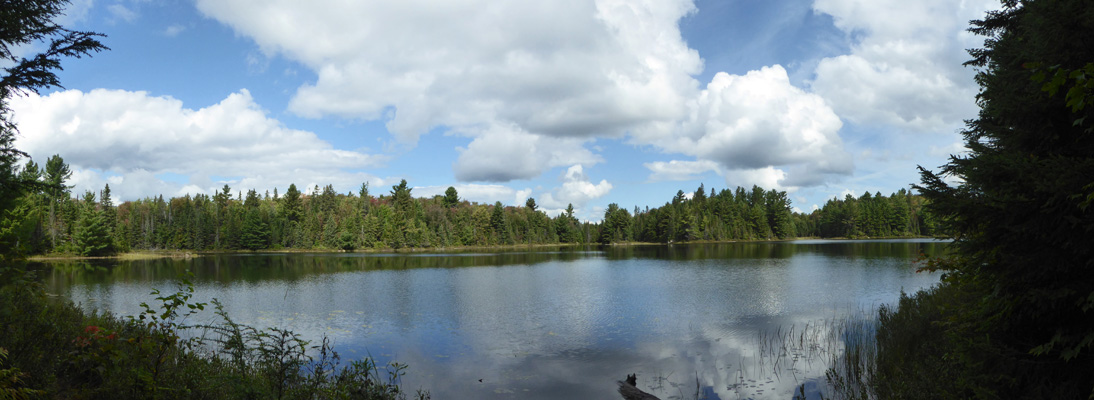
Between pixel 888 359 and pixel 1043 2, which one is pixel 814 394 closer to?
pixel 888 359

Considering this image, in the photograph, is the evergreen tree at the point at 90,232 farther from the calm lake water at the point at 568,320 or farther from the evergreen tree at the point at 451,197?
the evergreen tree at the point at 451,197

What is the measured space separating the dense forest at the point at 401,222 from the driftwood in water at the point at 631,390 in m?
96.2

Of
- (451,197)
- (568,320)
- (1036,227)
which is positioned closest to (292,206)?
(451,197)

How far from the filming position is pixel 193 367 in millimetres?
8844

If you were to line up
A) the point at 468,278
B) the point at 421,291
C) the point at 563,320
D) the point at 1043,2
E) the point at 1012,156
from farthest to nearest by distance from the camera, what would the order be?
1. the point at 468,278
2. the point at 421,291
3. the point at 563,320
4. the point at 1012,156
5. the point at 1043,2

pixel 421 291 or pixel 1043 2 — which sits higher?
pixel 1043 2

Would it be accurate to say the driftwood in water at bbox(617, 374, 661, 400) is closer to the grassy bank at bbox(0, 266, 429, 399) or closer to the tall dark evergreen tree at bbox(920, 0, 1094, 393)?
the grassy bank at bbox(0, 266, 429, 399)

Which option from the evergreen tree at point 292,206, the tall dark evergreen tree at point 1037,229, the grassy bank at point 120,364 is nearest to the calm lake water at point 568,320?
the grassy bank at point 120,364

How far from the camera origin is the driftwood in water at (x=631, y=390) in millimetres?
12060

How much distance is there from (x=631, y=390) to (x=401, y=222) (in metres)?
118

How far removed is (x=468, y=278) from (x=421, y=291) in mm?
8925

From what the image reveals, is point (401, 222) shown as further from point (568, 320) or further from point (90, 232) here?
point (568, 320)

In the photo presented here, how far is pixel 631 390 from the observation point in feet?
41.1

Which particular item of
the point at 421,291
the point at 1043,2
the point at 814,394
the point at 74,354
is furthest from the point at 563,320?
the point at 1043,2
